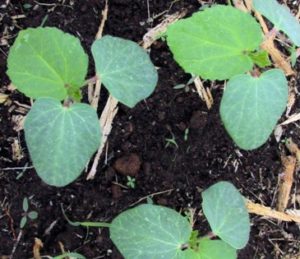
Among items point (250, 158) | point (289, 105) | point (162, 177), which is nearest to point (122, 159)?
point (162, 177)

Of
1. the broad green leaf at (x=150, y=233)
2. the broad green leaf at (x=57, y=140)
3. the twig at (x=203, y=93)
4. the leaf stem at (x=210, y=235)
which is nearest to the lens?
the broad green leaf at (x=57, y=140)

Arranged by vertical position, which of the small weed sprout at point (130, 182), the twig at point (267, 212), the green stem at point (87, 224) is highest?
the small weed sprout at point (130, 182)

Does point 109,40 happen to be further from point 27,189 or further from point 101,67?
point 27,189

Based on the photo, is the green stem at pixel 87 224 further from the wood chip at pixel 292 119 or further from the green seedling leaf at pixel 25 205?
the wood chip at pixel 292 119

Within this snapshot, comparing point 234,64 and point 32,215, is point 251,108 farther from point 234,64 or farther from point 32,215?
point 32,215

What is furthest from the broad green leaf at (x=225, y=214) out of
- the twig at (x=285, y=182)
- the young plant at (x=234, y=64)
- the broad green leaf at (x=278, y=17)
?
the broad green leaf at (x=278, y=17)

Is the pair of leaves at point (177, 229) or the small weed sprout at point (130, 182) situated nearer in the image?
the pair of leaves at point (177, 229)

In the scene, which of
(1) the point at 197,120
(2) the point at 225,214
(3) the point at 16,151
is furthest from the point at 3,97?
(2) the point at 225,214

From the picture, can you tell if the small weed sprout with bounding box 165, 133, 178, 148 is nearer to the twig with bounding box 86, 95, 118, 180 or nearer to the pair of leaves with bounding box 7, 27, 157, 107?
the twig with bounding box 86, 95, 118, 180
